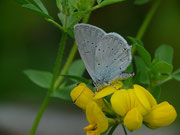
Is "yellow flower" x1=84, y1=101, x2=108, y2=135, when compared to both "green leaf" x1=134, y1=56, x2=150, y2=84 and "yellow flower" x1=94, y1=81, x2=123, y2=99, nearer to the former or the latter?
"yellow flower" x1=94, y1=81, x2=123, y2=99

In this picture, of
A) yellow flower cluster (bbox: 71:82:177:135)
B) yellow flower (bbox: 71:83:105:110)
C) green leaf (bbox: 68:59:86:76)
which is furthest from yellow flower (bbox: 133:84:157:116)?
green leaf (bbox: 68:59:86:76)

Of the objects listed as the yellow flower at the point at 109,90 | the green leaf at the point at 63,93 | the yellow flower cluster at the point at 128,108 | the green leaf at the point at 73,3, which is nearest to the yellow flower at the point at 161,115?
Answer: the yellow flower cluster at the point at 128,108

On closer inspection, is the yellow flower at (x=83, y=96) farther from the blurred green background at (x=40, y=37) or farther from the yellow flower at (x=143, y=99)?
the blurred green background at (x=40, y=37)

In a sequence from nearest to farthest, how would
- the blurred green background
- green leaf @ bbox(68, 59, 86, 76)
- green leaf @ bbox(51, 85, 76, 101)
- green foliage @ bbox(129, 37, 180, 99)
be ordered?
green foliage @ bbox(129, 37, 180, 99) < green leaf @ bbox(51, 85, 76, 101) < green leaf @ bbox(68, 59, 86, 76) < the blurred green background

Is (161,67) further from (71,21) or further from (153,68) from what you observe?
(71,21)

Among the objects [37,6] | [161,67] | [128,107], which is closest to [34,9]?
Answer: [37,6]

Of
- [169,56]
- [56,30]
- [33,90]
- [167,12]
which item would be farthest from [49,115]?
[169,56]
